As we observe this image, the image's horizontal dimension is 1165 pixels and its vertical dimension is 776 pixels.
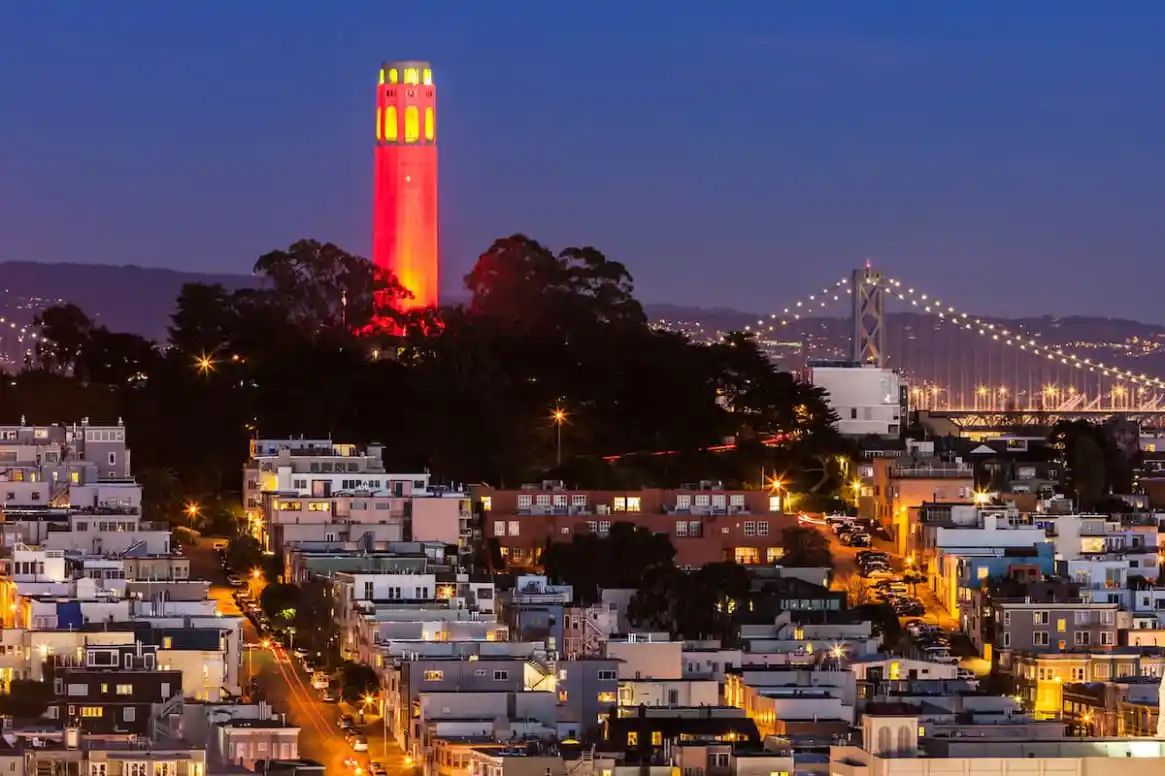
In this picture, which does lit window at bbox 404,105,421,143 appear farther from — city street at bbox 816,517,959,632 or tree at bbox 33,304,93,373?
city street at bbox 816,517,959,632

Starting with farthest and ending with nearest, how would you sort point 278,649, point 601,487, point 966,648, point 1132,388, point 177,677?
point 1132,388 → point 601,487 → point 966,648 → point 278,649 → point 177,677

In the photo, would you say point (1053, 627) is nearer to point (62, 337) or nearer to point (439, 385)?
point (439, 385)

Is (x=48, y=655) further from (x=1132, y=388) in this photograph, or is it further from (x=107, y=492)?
(x=1132, y=388)

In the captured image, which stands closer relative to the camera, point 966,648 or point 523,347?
point 966,648

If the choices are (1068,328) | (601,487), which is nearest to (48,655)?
(601,487)

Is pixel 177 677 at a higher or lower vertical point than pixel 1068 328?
lower

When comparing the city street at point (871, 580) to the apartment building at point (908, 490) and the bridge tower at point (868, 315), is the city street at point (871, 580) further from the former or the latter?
the bridge tower at point (868, 315)
